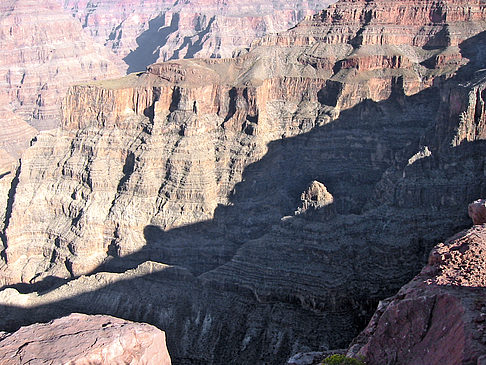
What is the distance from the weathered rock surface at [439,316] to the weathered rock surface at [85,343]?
9.73 meters

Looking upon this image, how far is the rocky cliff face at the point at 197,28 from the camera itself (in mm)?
144750

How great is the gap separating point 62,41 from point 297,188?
4128 inches

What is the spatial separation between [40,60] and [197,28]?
48740mm

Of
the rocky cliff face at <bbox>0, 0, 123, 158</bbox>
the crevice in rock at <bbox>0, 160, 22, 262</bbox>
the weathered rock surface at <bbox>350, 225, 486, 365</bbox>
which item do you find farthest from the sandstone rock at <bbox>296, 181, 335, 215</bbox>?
the rocky cliff face at <bbox>0, 0, 123, 158</bbox>

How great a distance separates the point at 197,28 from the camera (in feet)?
528

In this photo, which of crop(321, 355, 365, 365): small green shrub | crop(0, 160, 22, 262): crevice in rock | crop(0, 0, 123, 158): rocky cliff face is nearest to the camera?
crop(321, 355, 365, 365): small green shrub

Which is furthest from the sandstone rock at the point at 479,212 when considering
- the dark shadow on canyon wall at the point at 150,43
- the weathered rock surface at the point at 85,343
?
the dark shadow on canyon wall at the point at 150,43

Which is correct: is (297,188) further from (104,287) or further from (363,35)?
(363,35)

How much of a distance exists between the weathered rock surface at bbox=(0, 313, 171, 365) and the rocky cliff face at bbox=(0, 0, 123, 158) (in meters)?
89.7

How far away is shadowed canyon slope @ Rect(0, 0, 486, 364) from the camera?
113 feet

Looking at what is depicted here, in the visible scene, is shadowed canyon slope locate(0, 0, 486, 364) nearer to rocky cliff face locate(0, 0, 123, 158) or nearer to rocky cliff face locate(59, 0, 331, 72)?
rocky cliff face locate(0, 0, 123, 158)

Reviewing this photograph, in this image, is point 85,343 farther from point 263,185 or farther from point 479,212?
point 263,185

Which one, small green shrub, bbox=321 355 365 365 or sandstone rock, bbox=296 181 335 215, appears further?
sandstone rock, bbox=296 181 335 215

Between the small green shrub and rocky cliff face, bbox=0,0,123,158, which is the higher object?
the small green shrub
